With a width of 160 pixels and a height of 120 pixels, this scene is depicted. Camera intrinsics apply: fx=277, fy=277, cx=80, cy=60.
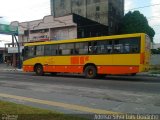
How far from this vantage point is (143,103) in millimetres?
9562

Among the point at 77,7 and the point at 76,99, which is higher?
the point at 77,7

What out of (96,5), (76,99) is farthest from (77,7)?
(76,99)

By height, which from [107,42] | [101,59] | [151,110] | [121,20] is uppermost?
[121,20]

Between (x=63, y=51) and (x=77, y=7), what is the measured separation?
5551 centimetres

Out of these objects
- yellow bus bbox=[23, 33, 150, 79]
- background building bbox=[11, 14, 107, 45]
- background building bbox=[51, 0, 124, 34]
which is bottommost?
yellow bus bbox=[23, 33, 150, 79]

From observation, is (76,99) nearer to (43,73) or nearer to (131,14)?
(43,73)

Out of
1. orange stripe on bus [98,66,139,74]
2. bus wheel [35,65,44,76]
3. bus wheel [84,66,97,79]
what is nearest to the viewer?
orange stripe on bus [98,66,139,74]

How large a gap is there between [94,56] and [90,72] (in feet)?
4.03

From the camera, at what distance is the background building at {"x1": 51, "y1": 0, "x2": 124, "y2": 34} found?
70425 millimetres

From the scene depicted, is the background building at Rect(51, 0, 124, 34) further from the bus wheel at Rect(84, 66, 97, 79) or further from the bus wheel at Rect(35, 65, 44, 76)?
the bus wheel at Rect(84, 66, 97, 79)

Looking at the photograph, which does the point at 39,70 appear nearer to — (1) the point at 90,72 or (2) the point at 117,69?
(1) the point at 90,72

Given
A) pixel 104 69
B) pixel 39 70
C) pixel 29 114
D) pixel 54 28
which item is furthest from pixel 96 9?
pixel 29 114

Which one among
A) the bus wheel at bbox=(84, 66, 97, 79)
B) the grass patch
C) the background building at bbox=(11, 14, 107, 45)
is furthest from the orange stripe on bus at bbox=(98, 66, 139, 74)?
the background building at bbox=(11, 14, 107, 45)

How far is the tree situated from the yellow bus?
47.9 metres
